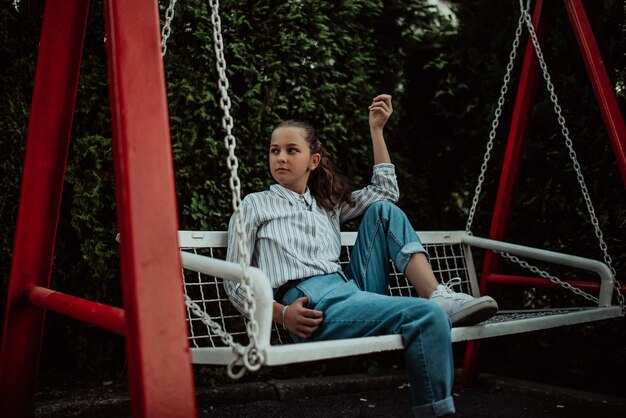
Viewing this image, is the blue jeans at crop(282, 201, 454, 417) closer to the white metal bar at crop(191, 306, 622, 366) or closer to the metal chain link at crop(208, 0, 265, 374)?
the white metal bar at crop(191, 306, 622, 366)

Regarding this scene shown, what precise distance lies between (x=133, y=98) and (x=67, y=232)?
A: 1.93 m

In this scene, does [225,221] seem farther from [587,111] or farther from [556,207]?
[587,111]

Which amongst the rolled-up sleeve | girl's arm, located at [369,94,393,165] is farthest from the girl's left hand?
the rolled-up sleeve

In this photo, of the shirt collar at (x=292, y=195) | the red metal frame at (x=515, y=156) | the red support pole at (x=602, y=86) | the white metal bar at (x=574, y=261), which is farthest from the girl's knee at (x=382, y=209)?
the red support pole at (x=602, y=86)

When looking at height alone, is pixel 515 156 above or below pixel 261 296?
above

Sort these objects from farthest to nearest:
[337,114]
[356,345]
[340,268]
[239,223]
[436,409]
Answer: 1. [337,114]
2. [340,268]
3. [436,409]
4. [356,345]
5. [239,223]

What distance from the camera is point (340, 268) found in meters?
2.38

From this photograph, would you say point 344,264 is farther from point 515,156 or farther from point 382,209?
point 515,156

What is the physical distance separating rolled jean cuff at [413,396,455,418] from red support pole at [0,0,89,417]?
1.31 meters

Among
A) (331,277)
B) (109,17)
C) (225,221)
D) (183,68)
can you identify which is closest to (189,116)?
(183,68)

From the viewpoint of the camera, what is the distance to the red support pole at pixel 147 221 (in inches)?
45.1

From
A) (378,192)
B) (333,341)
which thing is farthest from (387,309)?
(378,192)

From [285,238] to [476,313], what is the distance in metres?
0.76

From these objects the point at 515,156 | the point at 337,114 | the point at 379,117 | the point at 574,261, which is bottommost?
the point at 574,261
